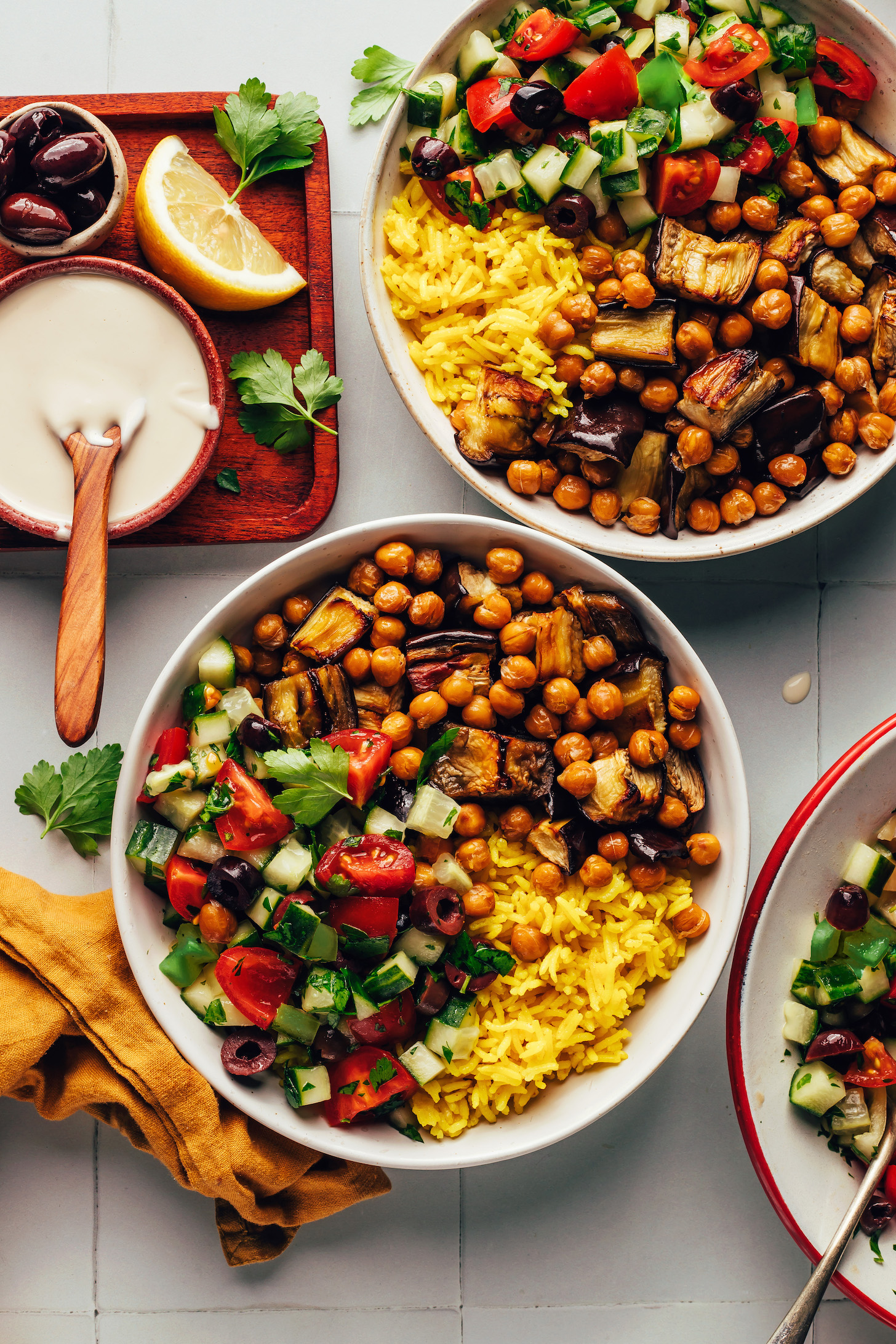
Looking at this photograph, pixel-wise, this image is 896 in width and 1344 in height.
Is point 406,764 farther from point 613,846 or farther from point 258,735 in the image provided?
point 613,846

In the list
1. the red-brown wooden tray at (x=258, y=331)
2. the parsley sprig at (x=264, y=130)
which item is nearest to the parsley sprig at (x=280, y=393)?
the red-brown wooden tray at (x=258, y=331)

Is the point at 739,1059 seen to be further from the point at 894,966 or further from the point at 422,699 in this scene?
the point at 422,699

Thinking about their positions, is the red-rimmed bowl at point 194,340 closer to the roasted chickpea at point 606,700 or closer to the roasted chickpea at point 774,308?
the roasted chickpea at point 606,700

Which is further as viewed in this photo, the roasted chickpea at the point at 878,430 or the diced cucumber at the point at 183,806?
the roasted chickpea at the point at 878,430

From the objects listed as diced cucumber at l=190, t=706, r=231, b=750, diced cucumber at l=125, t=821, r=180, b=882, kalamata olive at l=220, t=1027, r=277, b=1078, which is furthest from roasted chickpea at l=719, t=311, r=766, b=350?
kalamata olive at l=220, t=1027, r=277, b=1078

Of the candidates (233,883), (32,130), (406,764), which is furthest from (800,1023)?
(32,130)

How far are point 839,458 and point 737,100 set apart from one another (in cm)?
73

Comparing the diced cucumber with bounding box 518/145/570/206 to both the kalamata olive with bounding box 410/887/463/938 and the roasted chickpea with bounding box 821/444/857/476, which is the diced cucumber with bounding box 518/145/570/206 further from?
the kalamata olive with bounding box 410/887/463/938

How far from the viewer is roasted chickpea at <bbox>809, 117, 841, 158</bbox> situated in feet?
6.43

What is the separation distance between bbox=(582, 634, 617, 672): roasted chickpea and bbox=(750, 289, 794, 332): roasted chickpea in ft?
2.38

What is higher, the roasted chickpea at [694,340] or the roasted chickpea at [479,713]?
the roasted chickpea at [694,340]

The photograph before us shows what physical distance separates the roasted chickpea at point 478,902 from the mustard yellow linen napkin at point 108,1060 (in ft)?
2.23

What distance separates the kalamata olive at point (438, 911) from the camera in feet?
5.71

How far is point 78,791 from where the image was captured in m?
2.11
